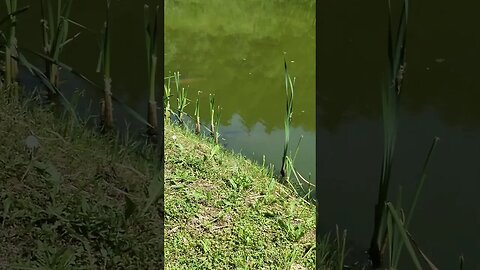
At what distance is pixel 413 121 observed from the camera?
6.16 feet

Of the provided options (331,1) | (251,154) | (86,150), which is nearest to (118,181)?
(86,150)

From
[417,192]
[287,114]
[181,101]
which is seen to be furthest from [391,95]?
[181,101]

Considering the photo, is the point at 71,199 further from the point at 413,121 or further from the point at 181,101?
the point at 413,121

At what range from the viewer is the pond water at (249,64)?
91.0 inches

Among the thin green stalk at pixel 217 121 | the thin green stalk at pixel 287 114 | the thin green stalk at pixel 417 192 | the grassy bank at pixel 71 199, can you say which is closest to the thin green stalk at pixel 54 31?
the grassy bank at pixel 71 199

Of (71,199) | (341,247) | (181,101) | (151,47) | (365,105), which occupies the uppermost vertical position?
(151,47)

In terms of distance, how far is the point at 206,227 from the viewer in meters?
2.14

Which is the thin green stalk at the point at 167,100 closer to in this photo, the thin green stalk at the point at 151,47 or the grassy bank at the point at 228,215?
the grassy bank at the point at 228,215

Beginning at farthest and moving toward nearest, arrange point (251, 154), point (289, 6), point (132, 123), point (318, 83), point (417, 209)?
point (289, 6) → point (251, 154) → point (132, 123) → point (318, 83) → point (417, 209)

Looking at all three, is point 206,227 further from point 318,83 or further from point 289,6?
point 289,6

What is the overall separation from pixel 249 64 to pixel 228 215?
58cm

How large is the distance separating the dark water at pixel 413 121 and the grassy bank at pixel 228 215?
17cm

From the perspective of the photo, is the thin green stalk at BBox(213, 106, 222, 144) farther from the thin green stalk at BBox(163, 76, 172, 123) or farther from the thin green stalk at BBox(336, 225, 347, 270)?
the thin green stalk at BBox(336, 225, 347, 270)

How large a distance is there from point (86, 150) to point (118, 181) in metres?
0.14
